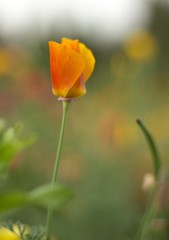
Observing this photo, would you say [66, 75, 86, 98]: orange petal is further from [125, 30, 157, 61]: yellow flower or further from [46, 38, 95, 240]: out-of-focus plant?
[125, 30, 157, 61]: yellow flower

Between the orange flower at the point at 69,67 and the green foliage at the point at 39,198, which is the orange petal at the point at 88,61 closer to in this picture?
the orange flower at the point at 69,67

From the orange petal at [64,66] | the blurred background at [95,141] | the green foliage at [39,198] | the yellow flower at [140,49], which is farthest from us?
the yellow flower at [140,49]

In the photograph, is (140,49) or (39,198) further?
(140,49)

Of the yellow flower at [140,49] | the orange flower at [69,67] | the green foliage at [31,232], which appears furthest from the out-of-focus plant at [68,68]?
the yellow flower at [140,49]

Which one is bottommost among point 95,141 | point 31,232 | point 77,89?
point 95,141

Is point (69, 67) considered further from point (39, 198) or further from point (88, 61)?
point (39, 198)

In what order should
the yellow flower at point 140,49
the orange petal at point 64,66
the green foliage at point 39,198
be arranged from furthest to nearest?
the yellow flower at point 140,49, the orange petal at point 64,66, the green foliage at point 39,198

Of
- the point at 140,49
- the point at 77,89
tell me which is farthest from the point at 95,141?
the point at 77,89

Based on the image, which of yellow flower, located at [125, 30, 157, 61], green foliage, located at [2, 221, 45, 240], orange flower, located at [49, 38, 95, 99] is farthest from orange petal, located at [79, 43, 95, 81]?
yellow flower, located at [125, 30, 157, 61]

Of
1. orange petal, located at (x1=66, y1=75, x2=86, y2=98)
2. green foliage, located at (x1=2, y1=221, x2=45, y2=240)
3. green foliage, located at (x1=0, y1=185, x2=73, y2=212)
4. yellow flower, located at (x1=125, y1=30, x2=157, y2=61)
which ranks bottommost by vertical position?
yellow flower, located at (x1=125, y1=30, x2=157, y2=61)
